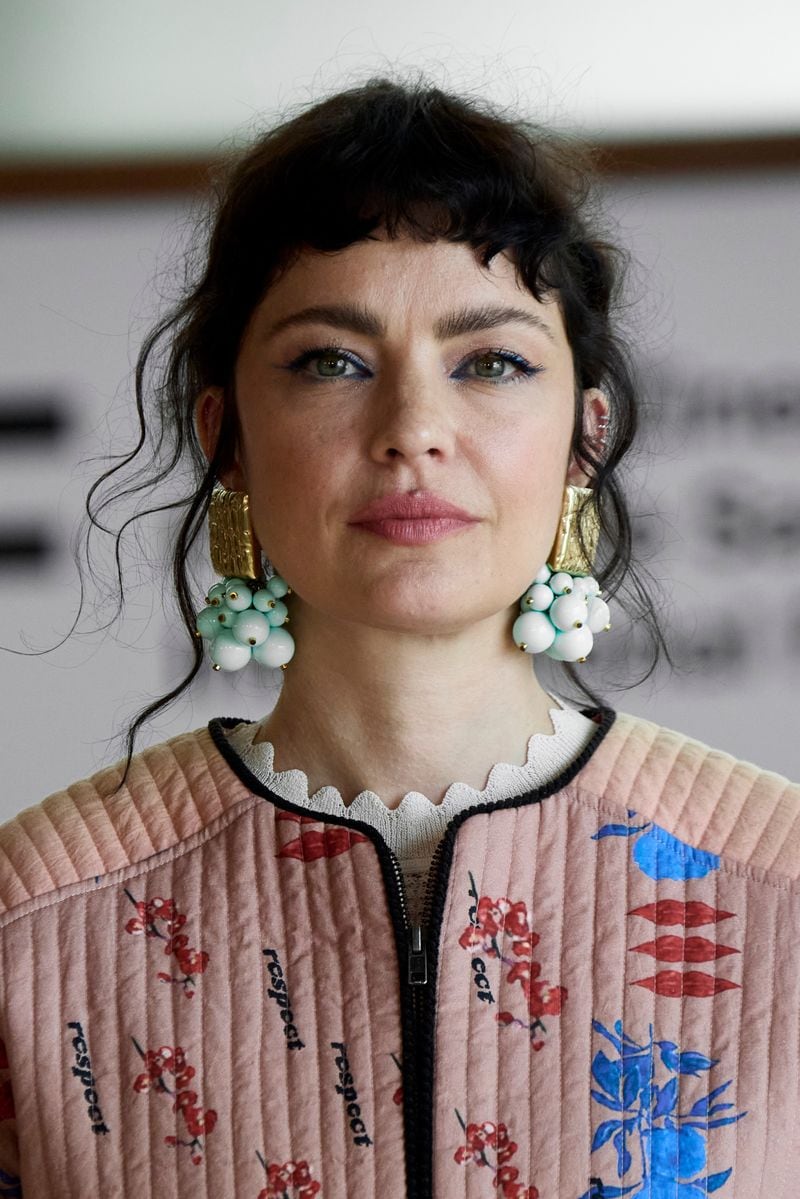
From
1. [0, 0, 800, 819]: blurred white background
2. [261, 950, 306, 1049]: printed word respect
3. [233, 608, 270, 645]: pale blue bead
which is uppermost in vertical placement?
[0, 0, 800, 819]: blurred white background

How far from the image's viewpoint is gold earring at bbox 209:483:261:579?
46.1 inches

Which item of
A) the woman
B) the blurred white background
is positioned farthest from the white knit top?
the blurred white background

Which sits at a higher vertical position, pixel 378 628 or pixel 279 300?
pixel 279 300

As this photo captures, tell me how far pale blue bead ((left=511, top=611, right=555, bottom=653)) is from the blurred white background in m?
1.26

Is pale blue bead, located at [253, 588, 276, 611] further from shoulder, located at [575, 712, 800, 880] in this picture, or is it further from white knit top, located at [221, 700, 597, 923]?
shoulder, located at [575, 712, 800, 880]

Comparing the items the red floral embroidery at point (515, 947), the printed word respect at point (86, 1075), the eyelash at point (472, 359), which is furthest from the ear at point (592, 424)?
the printed word respect at point (86, 1075)

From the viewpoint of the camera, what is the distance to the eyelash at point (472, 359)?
1.07m

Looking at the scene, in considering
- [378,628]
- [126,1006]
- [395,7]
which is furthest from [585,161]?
[395,7]

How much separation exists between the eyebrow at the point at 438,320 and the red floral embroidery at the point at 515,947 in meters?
0.39

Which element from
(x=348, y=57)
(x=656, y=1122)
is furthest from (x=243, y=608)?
(x=348, y=57)

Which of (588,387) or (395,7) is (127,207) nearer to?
(395,7)

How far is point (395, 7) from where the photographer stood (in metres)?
2.34

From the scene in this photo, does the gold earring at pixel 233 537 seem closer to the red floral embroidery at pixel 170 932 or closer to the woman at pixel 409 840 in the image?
the woman at pixel 409 840

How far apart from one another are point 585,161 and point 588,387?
0.70 feet
